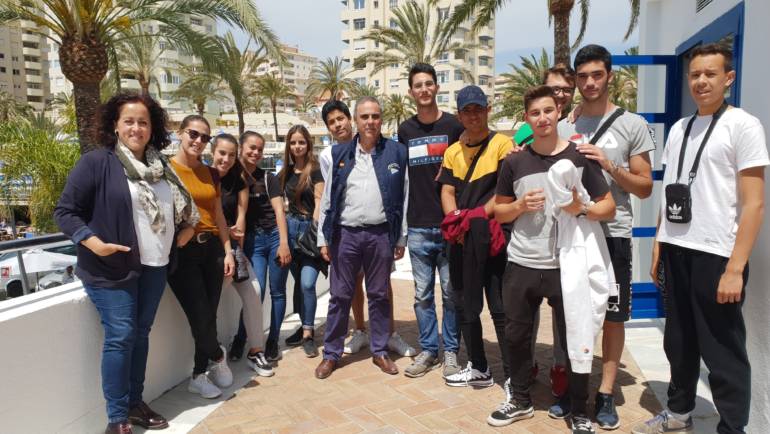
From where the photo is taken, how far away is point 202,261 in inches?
153

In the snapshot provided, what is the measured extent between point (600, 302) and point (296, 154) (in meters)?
2.86

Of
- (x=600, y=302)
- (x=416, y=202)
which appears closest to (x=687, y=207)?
(x=600, y=302)

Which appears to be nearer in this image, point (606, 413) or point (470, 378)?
point (606, 413)

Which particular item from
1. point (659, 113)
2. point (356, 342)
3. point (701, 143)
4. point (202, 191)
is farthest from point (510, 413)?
point (659, 113)

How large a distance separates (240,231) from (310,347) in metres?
1.27

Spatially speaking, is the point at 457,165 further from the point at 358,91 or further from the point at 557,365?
the point at 358,91

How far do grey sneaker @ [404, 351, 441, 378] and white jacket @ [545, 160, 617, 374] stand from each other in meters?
1.46

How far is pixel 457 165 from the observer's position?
3797 millimetres

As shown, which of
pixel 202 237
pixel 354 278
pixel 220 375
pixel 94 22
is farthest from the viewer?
pixel 94 22

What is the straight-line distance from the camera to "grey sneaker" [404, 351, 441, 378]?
4.28m

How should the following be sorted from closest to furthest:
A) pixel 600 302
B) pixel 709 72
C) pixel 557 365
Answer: pixel 709 72 < pixel 600 302 < pixel 557 365

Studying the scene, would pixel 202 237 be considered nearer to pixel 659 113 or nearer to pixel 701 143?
pixel 701 143

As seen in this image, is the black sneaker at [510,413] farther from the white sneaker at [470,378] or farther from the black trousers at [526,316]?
the white sneaker at [470,378]

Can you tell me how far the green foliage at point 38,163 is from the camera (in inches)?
524
